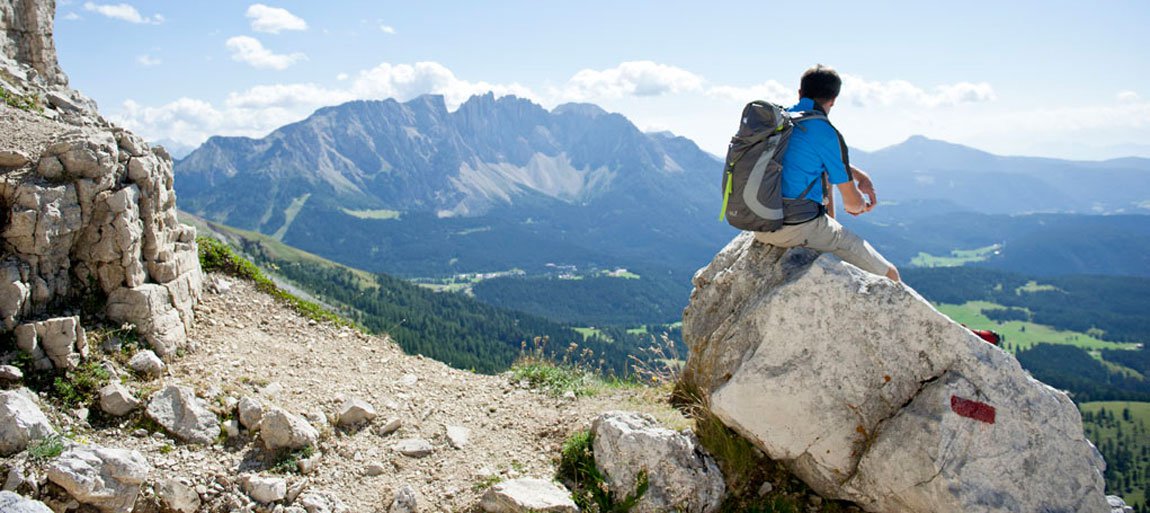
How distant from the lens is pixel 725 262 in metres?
11.0

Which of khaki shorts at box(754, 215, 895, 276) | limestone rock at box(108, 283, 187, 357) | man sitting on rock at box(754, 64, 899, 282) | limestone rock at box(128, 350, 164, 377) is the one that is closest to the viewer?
man sitting on rock at box(754, 64, 899, 282)

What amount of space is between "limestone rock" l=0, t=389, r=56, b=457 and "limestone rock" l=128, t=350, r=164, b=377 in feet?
5.90

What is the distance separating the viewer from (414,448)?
30.2 feet

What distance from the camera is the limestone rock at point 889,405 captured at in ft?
24.1

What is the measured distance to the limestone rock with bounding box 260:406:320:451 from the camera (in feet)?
27.8

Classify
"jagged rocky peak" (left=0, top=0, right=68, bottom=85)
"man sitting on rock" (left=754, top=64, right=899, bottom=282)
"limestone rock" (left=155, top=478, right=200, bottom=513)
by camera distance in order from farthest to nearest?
"jagged rocky peak" (left=0, top=0, right=68, bottom=85), "man sitting on rock" (left=754, top=64, right=899, bottom=282), "limestone rock" (left=155, top=478, right=200, bottom=513)

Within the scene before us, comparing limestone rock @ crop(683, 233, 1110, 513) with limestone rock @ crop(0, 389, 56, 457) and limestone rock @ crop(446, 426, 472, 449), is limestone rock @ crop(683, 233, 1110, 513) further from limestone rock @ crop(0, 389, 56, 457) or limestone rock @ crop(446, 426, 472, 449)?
limestone rock @ crop(0, 389, 56, 457)

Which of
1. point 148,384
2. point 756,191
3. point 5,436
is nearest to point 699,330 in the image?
point 756,191

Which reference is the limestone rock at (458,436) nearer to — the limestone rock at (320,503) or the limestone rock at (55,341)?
the limestone rock at (320,503)

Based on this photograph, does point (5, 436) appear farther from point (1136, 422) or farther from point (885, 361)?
point (1136, 422)

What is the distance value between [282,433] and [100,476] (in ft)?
6.83

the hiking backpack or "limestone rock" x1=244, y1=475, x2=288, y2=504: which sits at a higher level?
the hiking backpack

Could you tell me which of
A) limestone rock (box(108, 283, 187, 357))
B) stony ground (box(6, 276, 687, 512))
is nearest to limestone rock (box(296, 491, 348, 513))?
stony ground (box(6, 276, 687, 512))

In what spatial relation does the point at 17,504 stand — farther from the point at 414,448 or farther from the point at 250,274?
the point at 250,274
